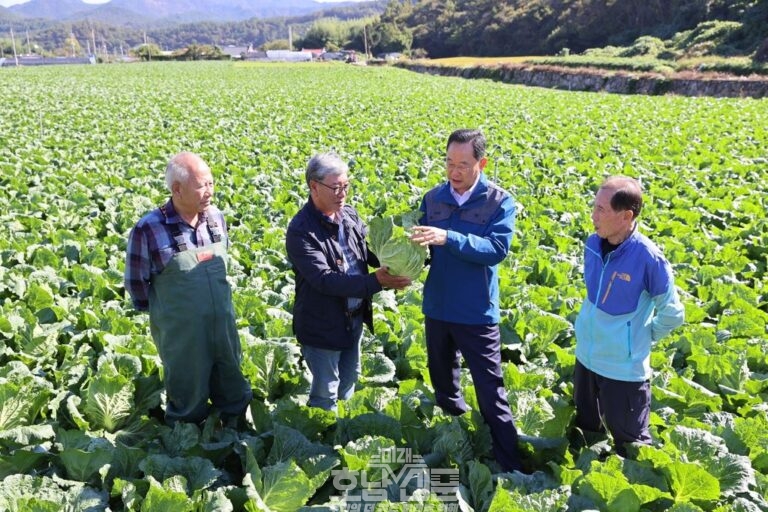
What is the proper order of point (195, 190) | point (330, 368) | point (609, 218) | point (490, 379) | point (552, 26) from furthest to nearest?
point (552, 26), point (330, 368), point (490, 379), point (195, 190), point (609, 218)

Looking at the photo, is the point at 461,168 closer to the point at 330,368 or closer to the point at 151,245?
the point at 330,368

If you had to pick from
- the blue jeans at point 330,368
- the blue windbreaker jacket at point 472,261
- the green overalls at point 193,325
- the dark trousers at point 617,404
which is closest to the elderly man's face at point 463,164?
the blue windbreaker jacket at point 472,261

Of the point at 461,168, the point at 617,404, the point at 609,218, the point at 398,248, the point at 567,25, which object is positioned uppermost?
the point at 567,25

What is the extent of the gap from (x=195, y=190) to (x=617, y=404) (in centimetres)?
259

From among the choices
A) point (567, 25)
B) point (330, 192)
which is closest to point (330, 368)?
point (330, 192)

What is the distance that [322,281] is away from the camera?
3.39 m

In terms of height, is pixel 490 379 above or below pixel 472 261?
below

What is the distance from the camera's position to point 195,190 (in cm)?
332

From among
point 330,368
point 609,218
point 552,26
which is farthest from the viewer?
point 552,26

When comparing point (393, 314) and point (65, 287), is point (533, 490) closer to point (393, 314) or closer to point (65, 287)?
point (393, 314)

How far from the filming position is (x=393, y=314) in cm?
531

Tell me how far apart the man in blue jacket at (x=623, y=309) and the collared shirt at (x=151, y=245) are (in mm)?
2262

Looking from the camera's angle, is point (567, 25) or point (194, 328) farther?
point (567, 25)

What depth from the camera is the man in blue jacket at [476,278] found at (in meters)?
3.43
